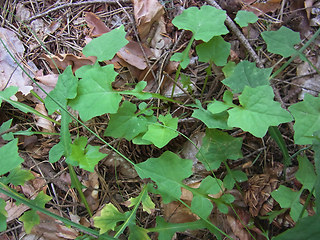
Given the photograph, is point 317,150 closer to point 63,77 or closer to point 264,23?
point 264,23

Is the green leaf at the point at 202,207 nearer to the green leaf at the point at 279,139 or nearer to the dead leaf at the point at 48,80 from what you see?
the green leaf at the point at 279,139

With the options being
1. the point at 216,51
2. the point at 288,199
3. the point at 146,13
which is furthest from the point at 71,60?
the point at 288,199

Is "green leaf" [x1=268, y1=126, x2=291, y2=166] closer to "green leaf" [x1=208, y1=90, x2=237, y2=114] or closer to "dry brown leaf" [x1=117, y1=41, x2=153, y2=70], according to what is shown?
"green leaf" [x1=208, y1=90, x2=237, y2=114]

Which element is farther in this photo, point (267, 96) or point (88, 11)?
point (88, 11)

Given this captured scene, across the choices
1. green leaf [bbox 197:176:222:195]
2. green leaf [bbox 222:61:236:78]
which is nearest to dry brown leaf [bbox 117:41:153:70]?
green leaf [bbox 222:61:236:78]

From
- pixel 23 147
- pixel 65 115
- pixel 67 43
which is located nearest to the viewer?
pixel 65 115

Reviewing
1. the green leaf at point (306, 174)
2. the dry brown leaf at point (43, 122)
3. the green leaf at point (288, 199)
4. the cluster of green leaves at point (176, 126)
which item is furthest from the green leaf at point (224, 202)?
the dry brown leaf at point (43, 122)

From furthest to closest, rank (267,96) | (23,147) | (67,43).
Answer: (67,43)
(23,147)
(267,96)

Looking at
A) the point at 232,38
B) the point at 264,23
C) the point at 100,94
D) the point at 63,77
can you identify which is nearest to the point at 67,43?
the point at 63,77
